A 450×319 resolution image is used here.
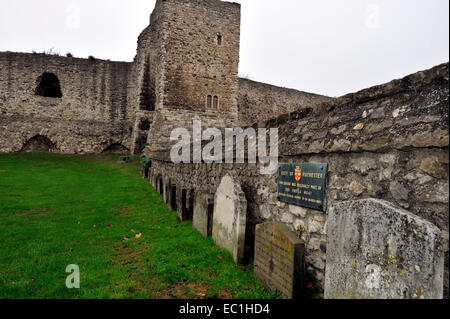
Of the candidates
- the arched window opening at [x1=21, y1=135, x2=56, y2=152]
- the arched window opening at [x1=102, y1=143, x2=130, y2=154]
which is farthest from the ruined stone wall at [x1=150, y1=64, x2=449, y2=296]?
the arched window opening at [x1=21, y1=135, x2=56, y2=152]

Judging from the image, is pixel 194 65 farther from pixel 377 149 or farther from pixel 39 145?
pixel 377 149

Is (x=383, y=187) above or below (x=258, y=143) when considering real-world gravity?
below

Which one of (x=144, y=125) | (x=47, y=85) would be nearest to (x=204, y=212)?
(x=144, y=125)

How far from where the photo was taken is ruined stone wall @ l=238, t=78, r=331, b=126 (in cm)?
2234

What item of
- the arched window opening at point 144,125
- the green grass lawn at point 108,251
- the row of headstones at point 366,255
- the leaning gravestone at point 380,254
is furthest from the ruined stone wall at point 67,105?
the leaning gravestone at point 380,254

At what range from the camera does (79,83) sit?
19.6 m

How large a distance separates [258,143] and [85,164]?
48.0 ft

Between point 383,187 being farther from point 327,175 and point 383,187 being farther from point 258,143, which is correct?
point 258,143

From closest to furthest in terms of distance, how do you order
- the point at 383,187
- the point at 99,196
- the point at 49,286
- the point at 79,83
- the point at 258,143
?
the point at 383,187 < the point at 49,286 < the point at 258,143 < the point at 99,196 < the point at 79,83

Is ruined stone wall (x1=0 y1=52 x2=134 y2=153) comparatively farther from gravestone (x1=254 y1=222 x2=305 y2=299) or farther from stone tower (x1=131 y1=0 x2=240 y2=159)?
gravestone (x1=254 y1=222 x2=305 y2=299)

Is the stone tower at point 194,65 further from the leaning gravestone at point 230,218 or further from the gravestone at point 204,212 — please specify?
the leaning gravestone at point 230,218

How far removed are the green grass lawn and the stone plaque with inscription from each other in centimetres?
102

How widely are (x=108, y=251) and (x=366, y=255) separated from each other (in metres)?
3.81

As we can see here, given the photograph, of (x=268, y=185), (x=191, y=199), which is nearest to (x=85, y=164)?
(x=191, y=199)
